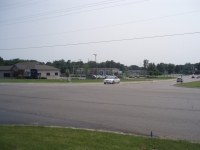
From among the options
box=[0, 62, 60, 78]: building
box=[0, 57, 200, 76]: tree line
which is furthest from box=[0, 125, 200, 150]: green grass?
box=[0, 57, 200, 76]: tree line

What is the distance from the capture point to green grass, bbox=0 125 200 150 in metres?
4.93

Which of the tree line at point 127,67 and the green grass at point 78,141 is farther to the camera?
the tree line at point 127,67

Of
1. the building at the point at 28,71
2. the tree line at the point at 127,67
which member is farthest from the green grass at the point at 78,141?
the tree line at the point at 127,67

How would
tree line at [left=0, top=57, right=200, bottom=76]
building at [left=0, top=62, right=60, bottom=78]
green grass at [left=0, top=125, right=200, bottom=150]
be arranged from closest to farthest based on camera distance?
green grass at [left=0, top=125, right=200, bottom=150] < building at [left=0, top=62, right=60, bottom=78] < tree line at [left=0, top=57, right=200, bottom=76]

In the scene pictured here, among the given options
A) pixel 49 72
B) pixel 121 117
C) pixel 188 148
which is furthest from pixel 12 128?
pixel 49 72

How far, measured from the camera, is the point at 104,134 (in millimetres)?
6043

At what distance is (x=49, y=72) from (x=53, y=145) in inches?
2411

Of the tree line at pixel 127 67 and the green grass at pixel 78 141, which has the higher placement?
the tree line at pixel 127 67

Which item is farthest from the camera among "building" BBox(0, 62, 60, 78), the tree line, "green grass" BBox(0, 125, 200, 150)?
the tree line

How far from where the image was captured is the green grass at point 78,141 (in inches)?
194

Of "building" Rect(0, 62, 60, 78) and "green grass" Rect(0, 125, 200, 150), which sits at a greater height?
"building" Rect(0, 62, 60, 78)

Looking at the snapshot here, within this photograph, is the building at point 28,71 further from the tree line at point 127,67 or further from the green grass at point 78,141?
the green grass at point 78,141

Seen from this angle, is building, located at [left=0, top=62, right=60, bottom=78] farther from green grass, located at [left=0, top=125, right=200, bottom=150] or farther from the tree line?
green grass, located at [left=0, top=125, right=200, bottom=150]

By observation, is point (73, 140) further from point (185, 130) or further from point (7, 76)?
point (7, 76)
